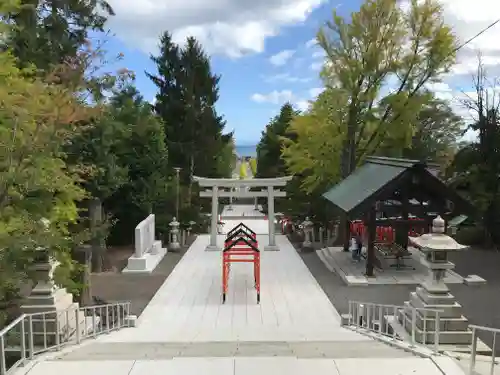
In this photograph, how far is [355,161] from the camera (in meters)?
19.0

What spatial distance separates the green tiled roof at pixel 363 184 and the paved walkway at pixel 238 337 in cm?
249

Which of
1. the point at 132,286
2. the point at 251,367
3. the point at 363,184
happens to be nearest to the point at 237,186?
the point at 363,184

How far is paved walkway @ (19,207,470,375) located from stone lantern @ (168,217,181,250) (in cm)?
158

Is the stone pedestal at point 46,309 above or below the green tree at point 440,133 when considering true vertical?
below

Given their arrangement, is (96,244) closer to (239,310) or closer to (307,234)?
(239,310)

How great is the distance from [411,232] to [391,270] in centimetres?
572

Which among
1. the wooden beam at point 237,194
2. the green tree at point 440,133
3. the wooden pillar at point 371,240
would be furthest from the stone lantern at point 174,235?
the green tree at point 440,133

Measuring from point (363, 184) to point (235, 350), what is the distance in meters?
8.82

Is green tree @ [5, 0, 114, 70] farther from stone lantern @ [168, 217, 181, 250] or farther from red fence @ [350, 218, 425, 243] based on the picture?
red fence @ [350, 218, 425, 243]

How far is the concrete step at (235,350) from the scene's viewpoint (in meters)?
6.15

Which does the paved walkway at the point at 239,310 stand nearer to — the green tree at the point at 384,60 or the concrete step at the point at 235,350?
the concrete step at the point at 235,350

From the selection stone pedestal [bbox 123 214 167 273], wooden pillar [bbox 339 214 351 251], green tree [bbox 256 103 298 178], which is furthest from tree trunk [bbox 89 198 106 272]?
green tree [bbox 256 103 298 178]

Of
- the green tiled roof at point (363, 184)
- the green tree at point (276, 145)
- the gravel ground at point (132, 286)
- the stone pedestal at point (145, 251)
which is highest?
the green tree at point (276, 145)

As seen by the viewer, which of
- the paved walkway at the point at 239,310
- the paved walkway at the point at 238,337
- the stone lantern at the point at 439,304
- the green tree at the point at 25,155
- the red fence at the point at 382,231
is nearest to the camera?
→ the paved walkway at the point at 238,337
